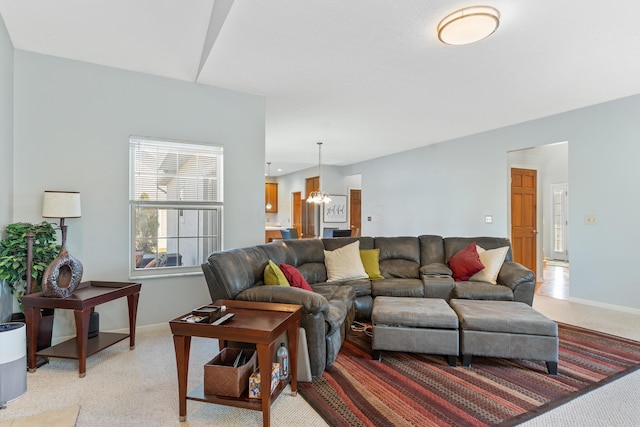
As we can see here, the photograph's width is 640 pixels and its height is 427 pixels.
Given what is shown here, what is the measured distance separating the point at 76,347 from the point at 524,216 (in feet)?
20.9

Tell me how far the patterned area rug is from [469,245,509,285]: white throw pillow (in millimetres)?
928

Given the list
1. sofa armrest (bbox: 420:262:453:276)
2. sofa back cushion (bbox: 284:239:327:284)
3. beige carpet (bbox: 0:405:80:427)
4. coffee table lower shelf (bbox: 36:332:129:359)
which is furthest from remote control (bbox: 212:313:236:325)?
sofa armrest (bbox: 420:262:453:276)

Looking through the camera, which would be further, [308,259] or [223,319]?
[308,259]

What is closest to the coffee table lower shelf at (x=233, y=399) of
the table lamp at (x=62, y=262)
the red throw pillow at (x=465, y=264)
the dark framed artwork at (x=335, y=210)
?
the table lamp at (x=62, y=262)

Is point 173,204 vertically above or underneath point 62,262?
above

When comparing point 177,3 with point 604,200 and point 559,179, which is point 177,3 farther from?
point 559,179

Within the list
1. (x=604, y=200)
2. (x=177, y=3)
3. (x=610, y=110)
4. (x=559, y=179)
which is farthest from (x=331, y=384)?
(x=559, y=179)

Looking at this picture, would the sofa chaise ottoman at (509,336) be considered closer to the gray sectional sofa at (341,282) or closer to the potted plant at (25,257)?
the gray sectional sofa at (341,282)

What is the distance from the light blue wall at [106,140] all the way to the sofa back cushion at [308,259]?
0.68 m

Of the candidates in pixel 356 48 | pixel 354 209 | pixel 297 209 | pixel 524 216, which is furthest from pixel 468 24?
pixel 297 209

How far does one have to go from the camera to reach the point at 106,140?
3.34 meters

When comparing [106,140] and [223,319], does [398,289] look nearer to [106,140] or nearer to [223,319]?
[223,319]

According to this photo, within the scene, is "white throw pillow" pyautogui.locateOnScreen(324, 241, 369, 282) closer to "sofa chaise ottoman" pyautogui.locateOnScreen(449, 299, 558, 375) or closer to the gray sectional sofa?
the gray sectional sofa

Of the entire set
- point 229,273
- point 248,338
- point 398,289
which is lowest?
point 398,289
